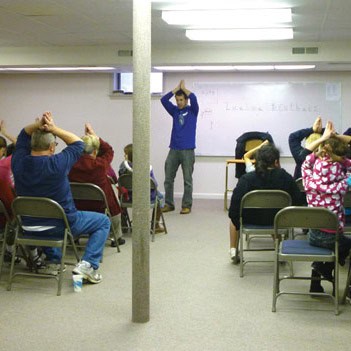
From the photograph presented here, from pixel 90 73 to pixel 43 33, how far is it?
2.77m

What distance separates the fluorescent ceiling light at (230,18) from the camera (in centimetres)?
589

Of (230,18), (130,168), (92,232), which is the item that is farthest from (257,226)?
(230,18)

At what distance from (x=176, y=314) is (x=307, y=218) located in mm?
1133

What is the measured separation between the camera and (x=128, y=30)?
7074mm

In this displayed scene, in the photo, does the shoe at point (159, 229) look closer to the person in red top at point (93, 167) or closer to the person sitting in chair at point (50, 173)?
the person in red top at point (93, 167)

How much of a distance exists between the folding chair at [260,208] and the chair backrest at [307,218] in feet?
2.42

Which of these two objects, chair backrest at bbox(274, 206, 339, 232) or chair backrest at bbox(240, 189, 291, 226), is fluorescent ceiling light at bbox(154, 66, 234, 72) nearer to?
chair backrest at bbox(240, 189, 291, 226)

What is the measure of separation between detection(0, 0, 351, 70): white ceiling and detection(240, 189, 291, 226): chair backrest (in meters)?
2.07

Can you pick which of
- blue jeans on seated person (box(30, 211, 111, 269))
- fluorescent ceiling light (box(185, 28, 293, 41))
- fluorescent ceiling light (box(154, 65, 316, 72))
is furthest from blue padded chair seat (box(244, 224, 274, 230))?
fluorescent ceiling light (box(154, 65, 316, 72))

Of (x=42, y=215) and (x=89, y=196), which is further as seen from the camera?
(x=89, y=196)

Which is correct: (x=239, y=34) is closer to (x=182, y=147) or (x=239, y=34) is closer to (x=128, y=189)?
(x=182, y=147)

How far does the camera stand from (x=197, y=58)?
820 centimetres

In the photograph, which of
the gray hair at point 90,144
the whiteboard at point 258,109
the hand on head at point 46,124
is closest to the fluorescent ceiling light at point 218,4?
the gray hair at point 90,144

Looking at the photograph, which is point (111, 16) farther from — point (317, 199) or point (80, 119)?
point (80, 119)
